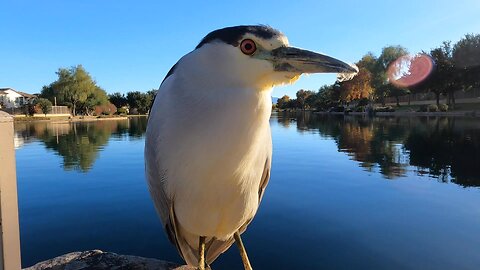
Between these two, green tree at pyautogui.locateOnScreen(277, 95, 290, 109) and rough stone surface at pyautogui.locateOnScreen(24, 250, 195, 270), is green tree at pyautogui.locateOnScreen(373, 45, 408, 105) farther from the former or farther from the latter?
rough stone surface at pyautogui.locateOnScreen(24, 250, 195, 270)

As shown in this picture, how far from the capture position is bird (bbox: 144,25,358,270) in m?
1.76

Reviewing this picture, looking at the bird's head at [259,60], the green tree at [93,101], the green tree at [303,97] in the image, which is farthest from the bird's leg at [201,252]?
the green tree at [303,97]

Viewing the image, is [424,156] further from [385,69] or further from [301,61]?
[385,69]

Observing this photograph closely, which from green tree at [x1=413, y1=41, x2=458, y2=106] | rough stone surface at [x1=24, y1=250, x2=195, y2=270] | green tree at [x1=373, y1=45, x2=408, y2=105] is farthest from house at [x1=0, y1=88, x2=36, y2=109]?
rough stone surface at [x1=24, y1=250, x2=195, y2=270]

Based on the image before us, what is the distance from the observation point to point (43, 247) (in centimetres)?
566

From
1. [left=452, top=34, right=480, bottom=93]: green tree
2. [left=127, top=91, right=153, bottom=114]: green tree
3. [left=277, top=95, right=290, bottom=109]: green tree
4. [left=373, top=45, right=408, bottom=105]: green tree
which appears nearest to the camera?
[left=452, top=34, right=480, bottom=93]: green tree

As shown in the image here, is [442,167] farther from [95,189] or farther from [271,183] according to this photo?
[95,189]

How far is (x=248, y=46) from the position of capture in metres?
1.80

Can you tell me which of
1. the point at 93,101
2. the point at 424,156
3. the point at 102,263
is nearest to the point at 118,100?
the point at 93,101

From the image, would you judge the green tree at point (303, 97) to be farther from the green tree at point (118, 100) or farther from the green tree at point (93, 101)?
the green tree at point (93, 101)

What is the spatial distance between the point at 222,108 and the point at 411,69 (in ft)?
205

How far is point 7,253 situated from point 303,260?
4203 millimetres

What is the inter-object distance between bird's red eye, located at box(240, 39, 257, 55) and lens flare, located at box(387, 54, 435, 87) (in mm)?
55103

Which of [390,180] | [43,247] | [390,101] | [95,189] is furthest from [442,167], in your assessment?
[390,101]
